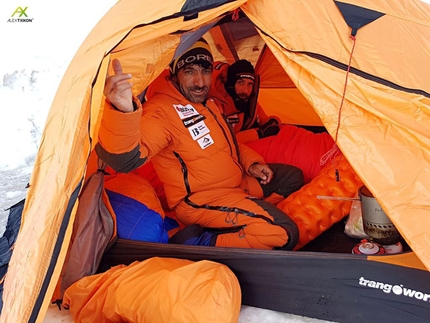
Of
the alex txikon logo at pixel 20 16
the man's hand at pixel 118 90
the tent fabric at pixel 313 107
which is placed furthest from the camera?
the alex txikon logo at pixel 20 16

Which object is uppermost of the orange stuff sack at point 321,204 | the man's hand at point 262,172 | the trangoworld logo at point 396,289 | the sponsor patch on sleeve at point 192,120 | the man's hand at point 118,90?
the man's hand at point 118,90

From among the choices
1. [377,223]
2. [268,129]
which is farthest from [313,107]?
[268,129]

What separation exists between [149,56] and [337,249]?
1.30 meters

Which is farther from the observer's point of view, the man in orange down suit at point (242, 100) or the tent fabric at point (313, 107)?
the man in orange down suit at point (242, 100)

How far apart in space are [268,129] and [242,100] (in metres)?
0.29

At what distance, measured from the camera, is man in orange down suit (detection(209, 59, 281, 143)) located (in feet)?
11.1

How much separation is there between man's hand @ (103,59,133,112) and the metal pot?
107 centimetres

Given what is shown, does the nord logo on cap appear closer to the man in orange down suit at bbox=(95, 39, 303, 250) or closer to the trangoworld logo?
the man in orange down suit at bbox=(95, 39, 303, 250)

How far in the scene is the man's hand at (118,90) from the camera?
1.73 meters

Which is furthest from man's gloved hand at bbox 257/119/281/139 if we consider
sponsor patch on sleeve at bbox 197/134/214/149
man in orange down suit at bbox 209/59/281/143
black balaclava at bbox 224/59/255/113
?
sponsor patch on sleeve at bbox 197/134/214/149

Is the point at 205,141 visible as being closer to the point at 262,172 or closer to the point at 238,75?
the point at 262,172

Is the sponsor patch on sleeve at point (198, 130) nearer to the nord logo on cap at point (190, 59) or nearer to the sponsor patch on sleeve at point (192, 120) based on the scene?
the sponsor patch on sleeve at point (192, 120)

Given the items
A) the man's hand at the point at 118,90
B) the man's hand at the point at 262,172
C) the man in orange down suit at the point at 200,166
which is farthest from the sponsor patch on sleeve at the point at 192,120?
the man's hand at the point at 118,90

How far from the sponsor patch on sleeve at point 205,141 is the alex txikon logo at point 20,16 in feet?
20.1
